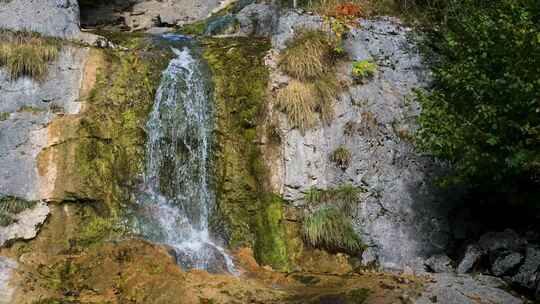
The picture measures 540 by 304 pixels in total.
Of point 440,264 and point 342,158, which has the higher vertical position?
point 342,158

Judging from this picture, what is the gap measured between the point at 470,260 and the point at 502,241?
0.47 m

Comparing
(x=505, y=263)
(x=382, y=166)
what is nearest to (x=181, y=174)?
(x=382, y=166)

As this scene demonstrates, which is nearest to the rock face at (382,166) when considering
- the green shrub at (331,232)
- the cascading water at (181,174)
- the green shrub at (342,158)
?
the green shrub at (342,158)

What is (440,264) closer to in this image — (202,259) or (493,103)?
(493,103)

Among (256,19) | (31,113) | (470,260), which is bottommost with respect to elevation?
(470,260)

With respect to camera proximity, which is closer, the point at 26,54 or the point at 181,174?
the point at 181,174

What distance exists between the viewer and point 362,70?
9883 mm

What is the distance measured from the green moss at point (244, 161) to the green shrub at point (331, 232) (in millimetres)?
471

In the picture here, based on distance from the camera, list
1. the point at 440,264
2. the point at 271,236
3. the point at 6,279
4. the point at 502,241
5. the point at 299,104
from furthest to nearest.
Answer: the point at 299,104
the point at 271,236
the point at 440,264
the point at 502,241
the point at 6,279

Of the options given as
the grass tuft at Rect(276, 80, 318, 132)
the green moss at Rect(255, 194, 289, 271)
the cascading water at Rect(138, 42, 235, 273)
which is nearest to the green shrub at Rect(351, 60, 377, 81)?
the grass tuft at Rect(276, 80, 318, 132)

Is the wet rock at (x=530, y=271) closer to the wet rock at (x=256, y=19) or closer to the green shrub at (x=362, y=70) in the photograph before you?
the green shrub at (x=362, y=70)

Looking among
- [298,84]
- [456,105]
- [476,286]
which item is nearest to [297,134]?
[298,84]

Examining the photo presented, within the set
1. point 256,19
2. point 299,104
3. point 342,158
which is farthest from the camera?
point 256,19

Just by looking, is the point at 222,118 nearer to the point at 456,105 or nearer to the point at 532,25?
the point at 456,105
